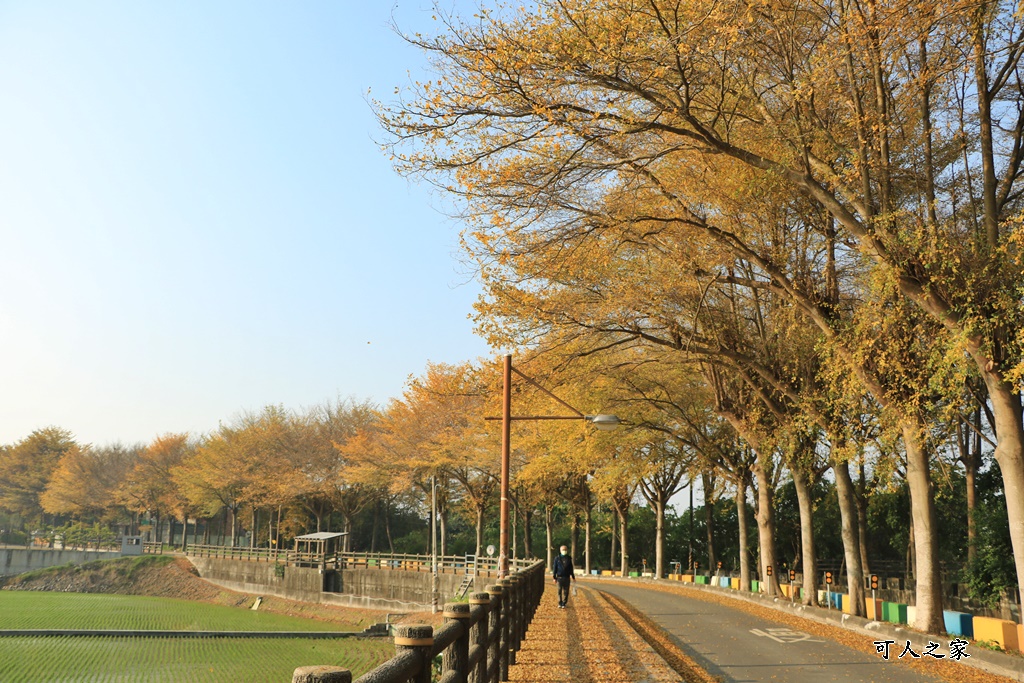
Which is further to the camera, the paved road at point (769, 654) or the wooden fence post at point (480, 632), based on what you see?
the paved road at point (769, 654)

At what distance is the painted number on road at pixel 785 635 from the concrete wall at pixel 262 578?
4011 cm

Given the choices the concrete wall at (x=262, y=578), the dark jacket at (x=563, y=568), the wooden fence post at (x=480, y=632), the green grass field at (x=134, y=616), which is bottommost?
the green grass field at (x=134, y=616)

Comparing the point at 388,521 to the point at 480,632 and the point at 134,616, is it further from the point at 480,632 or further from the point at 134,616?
the point at 480,632

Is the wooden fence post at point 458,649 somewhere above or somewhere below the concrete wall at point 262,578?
above

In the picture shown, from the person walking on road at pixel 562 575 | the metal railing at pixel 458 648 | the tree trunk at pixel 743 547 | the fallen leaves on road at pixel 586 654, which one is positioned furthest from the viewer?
the tree trunk at pixel 743 547

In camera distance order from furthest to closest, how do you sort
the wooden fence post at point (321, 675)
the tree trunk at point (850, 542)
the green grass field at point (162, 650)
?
the green grass field at point (162, 650)
the tree trunk at point (850, 542)
the wooden fence post at point (321, 675)

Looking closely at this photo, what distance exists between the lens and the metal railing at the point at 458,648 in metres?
3.56

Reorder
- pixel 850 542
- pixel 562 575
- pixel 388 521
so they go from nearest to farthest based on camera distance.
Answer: pixel 562 575 < pixel 850 542 < pixel 388 521

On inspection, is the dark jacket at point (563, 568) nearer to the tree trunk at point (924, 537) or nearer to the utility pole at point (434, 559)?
the tree trunk at point (924, 537)

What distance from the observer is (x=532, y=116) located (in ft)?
44.5

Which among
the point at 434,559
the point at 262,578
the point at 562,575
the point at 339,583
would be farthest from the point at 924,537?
the point at 262,578

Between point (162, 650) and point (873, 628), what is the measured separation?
26.1 metres

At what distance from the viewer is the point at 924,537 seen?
654 inches

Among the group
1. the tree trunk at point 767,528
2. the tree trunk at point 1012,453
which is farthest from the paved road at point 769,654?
the tree trunk at point 767,528
